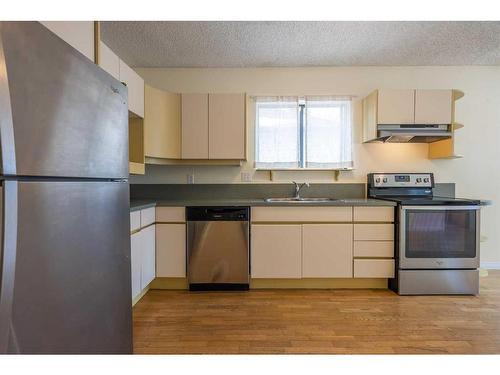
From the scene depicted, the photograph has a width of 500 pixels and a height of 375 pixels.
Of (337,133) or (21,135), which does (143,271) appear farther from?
(337,133)

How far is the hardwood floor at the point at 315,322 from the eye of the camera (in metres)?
1.84

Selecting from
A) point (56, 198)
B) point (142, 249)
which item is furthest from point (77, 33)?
point (142, 249)

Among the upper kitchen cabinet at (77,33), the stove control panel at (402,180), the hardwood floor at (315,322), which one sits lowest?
the hardwood floor at (315,322)

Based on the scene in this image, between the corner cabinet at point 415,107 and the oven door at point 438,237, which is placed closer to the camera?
the oven door at point 438,237

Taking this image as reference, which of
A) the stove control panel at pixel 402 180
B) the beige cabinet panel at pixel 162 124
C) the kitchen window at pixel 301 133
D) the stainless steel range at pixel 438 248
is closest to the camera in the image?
the stainless steel range at pixel 438 248

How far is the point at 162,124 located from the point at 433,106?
256 cm

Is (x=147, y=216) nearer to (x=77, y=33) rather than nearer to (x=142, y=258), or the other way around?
(x=142, y=258)

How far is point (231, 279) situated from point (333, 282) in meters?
0.94

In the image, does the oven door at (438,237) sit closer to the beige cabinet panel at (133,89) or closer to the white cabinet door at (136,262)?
the white cabinet door at (136,262)

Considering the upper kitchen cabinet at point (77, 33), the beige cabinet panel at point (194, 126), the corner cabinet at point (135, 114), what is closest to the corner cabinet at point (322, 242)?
the beige cabinet panel at point (194, 126)

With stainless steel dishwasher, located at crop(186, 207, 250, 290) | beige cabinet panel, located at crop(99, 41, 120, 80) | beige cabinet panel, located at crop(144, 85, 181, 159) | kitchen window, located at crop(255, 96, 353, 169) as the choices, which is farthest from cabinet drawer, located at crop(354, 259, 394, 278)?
beige cabinet panel, located at crop(99, 41, 120, 80)

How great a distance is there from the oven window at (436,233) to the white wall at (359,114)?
2.55 ft

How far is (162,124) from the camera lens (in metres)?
2.88
